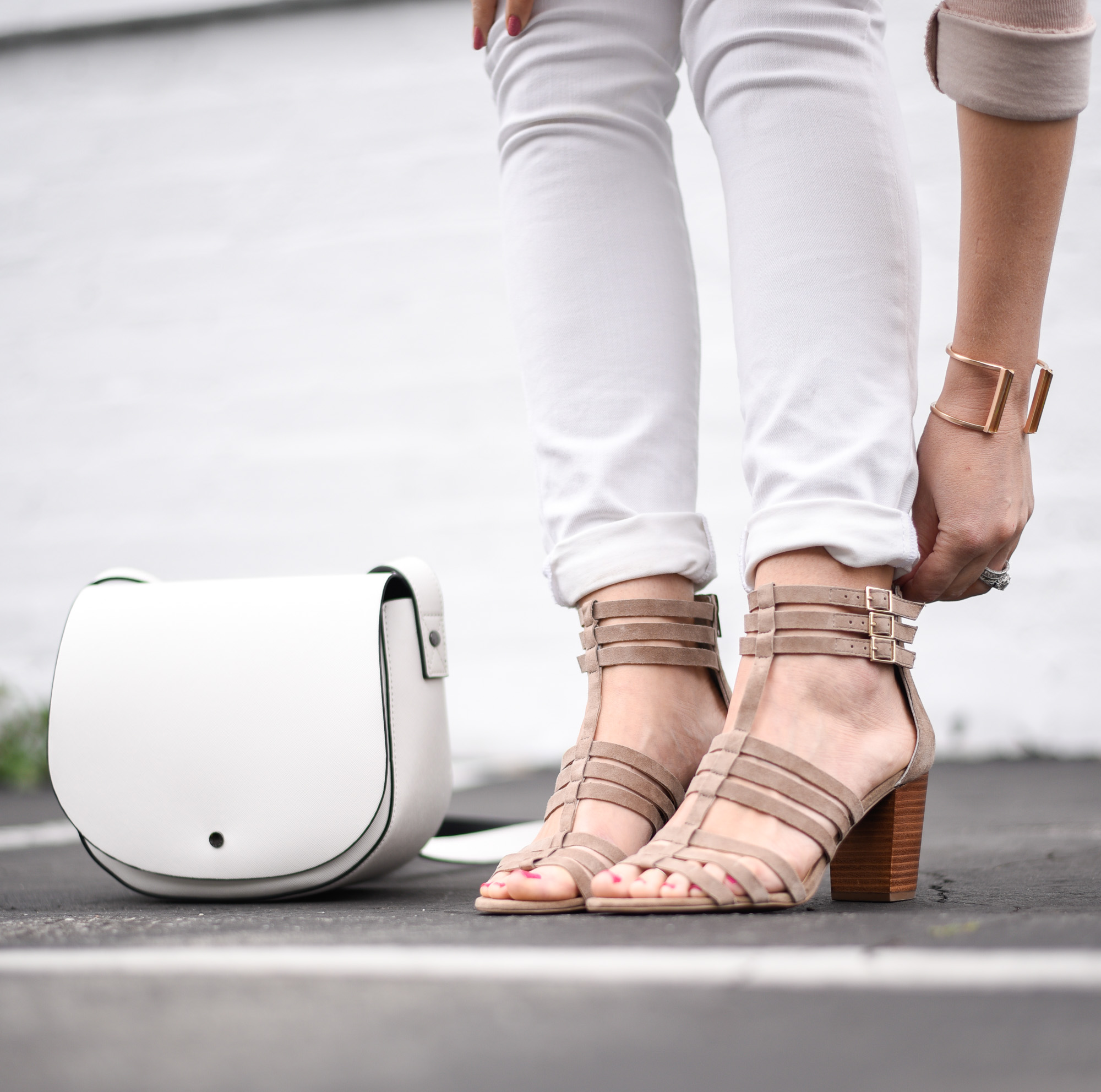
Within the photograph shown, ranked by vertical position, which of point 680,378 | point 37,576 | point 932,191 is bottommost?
point 37,576

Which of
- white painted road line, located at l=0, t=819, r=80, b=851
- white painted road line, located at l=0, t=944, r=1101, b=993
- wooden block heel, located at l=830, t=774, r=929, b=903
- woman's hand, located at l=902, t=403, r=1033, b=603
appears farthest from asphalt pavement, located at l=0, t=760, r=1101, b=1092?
white painted road line, located at l=0, t=819, r=80, b=851

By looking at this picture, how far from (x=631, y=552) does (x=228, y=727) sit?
36 cm

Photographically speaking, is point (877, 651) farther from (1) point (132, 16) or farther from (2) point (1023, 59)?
(1) point (132, 16)

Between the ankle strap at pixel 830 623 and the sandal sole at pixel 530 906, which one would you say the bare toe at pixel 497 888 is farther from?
the ankle strap at pixel 830 623

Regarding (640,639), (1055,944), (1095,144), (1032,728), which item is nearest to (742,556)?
(640,639)

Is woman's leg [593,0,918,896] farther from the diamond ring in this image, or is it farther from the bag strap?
the bag strap

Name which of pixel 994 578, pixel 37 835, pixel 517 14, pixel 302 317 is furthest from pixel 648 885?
pixel 302 317

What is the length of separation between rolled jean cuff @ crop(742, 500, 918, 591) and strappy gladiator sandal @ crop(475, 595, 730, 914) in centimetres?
10

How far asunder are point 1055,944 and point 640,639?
1.22 ft

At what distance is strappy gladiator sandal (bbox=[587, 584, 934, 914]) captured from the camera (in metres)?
0.64

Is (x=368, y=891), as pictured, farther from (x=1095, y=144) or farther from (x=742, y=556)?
(x=1095, y=144)

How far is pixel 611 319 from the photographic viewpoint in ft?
2.71

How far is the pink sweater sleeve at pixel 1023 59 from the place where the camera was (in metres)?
0.74

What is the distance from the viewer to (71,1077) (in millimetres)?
322
